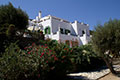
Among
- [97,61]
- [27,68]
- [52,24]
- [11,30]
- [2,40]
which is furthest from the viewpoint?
[52,24]

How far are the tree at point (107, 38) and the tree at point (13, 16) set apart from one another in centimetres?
716

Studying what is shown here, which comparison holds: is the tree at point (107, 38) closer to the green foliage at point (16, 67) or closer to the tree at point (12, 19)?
the green foliage at point (16, 67)

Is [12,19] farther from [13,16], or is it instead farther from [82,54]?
[82,54]

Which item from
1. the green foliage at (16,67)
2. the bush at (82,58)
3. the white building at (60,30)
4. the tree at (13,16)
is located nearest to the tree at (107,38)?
the bush at (82,58)

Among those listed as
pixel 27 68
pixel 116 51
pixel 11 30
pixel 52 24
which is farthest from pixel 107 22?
pixel 52 24

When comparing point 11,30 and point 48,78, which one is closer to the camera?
point 48,78

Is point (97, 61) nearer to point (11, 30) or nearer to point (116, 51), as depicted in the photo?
point (116, 51)

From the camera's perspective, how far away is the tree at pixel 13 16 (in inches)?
440

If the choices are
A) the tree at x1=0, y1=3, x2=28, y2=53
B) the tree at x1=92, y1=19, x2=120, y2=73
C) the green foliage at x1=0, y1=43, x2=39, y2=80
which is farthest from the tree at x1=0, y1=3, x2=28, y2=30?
the tree at x1=92, y1=19, x2=120, y2=73

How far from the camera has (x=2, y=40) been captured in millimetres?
8805

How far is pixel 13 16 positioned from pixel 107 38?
852 centimetres

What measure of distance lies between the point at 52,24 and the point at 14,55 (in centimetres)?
1727

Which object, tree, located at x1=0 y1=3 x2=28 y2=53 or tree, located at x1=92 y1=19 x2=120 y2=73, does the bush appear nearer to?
tree, located at x1=92 y1=19 x2=120 y2=73

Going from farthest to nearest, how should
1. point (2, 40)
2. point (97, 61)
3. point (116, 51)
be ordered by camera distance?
point (97, 61), point (2, 40), point (116, 51)
